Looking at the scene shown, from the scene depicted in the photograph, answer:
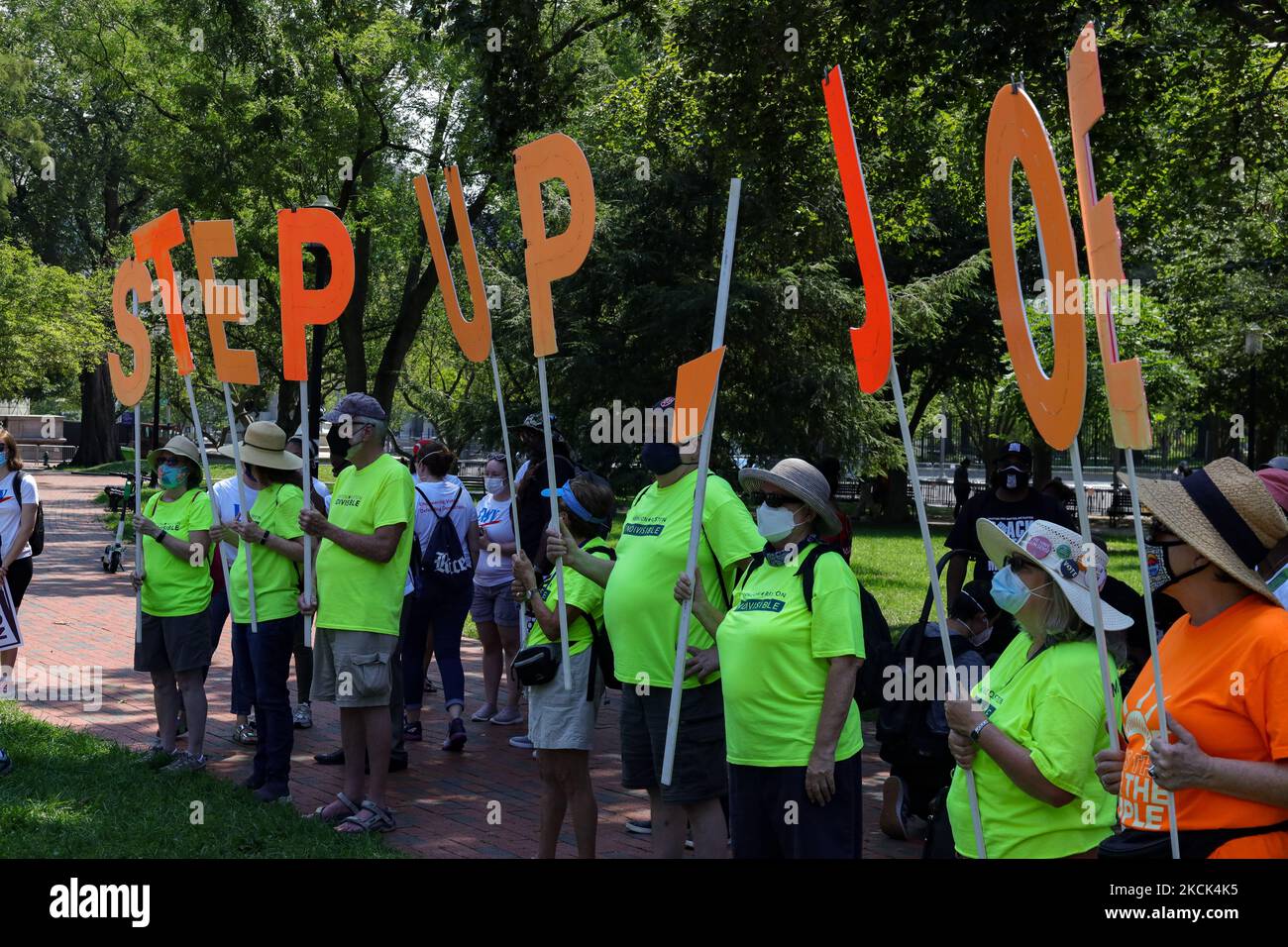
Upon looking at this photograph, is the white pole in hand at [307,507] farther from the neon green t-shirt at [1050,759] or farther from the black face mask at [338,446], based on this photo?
the neon green t-shirt at [1050,759]

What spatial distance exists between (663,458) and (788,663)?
46.4 inches

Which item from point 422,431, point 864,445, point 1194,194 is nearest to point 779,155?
point 1194,194

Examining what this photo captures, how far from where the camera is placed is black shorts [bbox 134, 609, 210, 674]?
7.67 m

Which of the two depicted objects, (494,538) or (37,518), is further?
(494,538)

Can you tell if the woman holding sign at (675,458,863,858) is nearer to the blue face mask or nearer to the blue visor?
the blue face mask

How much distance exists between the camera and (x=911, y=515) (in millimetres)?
37156

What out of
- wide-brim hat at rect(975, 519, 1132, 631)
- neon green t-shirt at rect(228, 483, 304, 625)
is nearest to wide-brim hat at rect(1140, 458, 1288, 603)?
wide-brim hat at rect(975, 519, 1132, 631)

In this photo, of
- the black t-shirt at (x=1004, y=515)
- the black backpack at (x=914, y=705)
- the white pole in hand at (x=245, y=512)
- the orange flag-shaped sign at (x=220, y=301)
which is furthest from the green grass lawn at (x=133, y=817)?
the black t-shirt at (x=1004, y=515)

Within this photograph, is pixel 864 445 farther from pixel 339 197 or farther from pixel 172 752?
pixel 172 752

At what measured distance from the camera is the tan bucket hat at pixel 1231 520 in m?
3.14

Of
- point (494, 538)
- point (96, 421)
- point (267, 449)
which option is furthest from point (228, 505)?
point (96, 421)

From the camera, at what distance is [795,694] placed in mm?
4539

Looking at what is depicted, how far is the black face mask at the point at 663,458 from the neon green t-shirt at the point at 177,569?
11.2 ft

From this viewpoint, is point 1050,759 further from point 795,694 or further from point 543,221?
point 543,221
